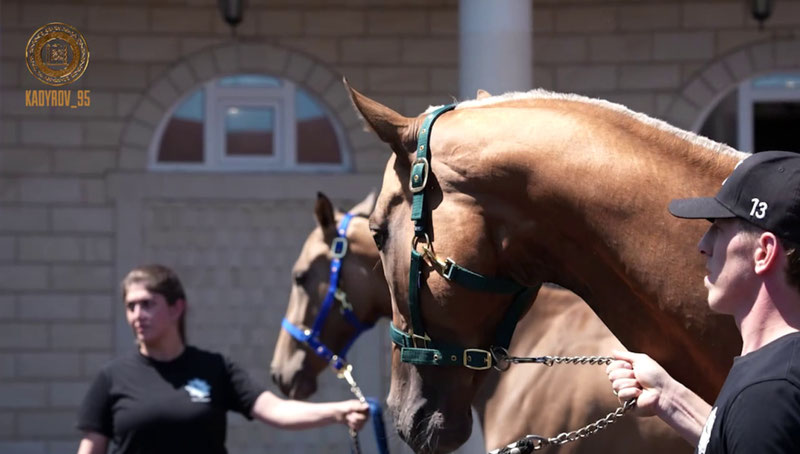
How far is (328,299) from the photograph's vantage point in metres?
5.76

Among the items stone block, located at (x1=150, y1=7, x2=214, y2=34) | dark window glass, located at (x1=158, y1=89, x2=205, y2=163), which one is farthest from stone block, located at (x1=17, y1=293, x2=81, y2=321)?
stone block, located at (x1=150, y1=7, x2=214, y2=34)

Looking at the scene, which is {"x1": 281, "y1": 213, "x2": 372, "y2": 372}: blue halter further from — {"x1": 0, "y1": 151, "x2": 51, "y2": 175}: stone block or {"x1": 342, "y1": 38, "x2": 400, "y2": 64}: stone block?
{"x1": 0, "y1": 151, "x2": 51, "y2": 175}: stone block

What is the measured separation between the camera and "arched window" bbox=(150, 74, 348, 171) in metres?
9.19

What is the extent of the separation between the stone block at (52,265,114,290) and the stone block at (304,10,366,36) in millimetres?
2635

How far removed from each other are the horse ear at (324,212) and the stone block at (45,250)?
12.3ft

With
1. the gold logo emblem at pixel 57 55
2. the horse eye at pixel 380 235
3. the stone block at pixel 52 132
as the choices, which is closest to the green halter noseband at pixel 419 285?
the horse eye at pixel 380 235

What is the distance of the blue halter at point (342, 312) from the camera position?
18.7 ft

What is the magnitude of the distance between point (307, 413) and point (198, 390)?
0.42 metres

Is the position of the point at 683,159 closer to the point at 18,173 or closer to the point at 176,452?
the point at 176,452

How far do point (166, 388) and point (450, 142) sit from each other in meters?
2.14

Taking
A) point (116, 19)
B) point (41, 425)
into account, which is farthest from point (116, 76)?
point (41, 425)

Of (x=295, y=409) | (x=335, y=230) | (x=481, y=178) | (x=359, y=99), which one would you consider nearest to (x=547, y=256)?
(x=481, y=178)

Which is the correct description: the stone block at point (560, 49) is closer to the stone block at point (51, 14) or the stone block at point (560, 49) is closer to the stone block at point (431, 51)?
the stone block at point (431, 51)

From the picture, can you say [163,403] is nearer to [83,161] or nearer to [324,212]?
[324,212]
